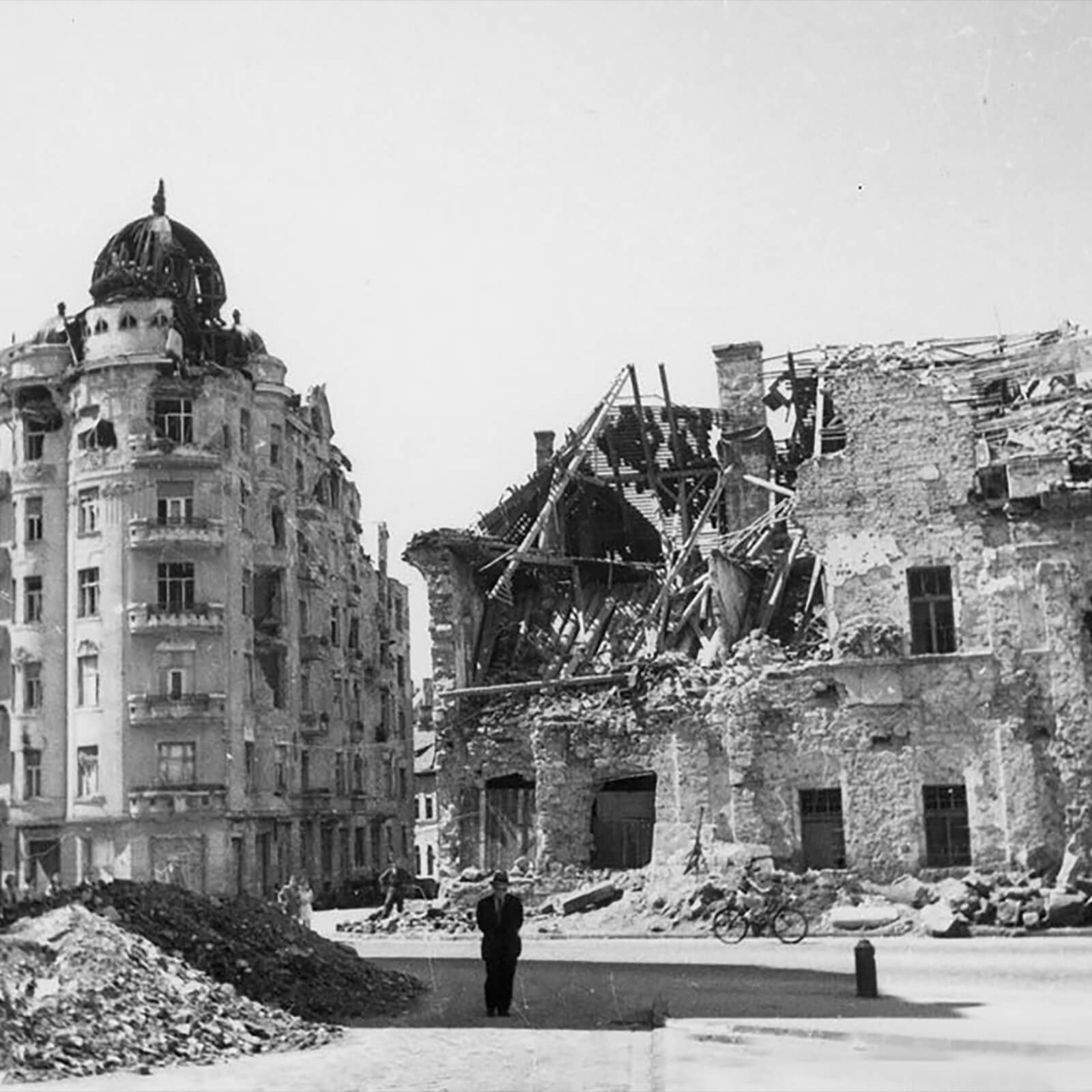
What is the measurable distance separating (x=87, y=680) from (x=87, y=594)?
2623 millimetres

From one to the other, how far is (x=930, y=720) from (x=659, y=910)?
601 cm

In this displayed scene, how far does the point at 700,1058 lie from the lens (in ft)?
43.7

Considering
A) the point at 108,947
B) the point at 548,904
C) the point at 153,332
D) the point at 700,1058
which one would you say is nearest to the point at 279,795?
the point at 153,332

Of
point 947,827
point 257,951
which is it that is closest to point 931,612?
point 947,827

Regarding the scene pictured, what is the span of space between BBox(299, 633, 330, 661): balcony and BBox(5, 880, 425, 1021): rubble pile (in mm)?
32892

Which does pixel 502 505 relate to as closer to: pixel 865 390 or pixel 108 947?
pixel 865 390

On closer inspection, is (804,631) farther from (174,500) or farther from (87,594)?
(87,594)

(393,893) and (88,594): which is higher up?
(88,594)

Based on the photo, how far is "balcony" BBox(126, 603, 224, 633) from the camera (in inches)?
1845

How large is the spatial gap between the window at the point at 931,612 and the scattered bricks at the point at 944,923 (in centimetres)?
509

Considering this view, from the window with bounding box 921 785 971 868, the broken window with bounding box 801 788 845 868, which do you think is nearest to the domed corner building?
the broken window with bounding box 801 788 845 868

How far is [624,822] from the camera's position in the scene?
33.0 m

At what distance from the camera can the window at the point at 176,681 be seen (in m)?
46.9

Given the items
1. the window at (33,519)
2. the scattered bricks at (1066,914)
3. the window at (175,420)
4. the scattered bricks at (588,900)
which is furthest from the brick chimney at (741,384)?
the window at (33,519)
